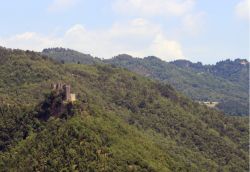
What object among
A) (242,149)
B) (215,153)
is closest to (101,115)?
(215,153)

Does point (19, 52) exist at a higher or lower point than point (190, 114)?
higher

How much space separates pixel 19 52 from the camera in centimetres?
16275

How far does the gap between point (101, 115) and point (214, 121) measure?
69.2 metres

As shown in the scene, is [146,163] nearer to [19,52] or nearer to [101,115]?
[101,115]

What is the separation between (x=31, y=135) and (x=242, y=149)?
66.1 metres

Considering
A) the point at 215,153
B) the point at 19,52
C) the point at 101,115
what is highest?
the point at 19,52

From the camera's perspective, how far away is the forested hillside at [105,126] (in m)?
80.2

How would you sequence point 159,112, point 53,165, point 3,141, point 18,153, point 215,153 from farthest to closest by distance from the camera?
point 159,112 → point 215,153 → point 3,141 → point 18,153 → point 53,165

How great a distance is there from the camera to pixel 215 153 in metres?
132

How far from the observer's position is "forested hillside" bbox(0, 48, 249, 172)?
80.2m

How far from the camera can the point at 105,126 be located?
8594cm

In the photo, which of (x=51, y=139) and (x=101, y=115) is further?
(x=101, y=115)

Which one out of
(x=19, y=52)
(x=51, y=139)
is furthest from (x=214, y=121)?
(x=51, y=139)

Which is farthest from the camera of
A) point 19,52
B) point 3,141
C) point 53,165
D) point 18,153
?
point 19,52
